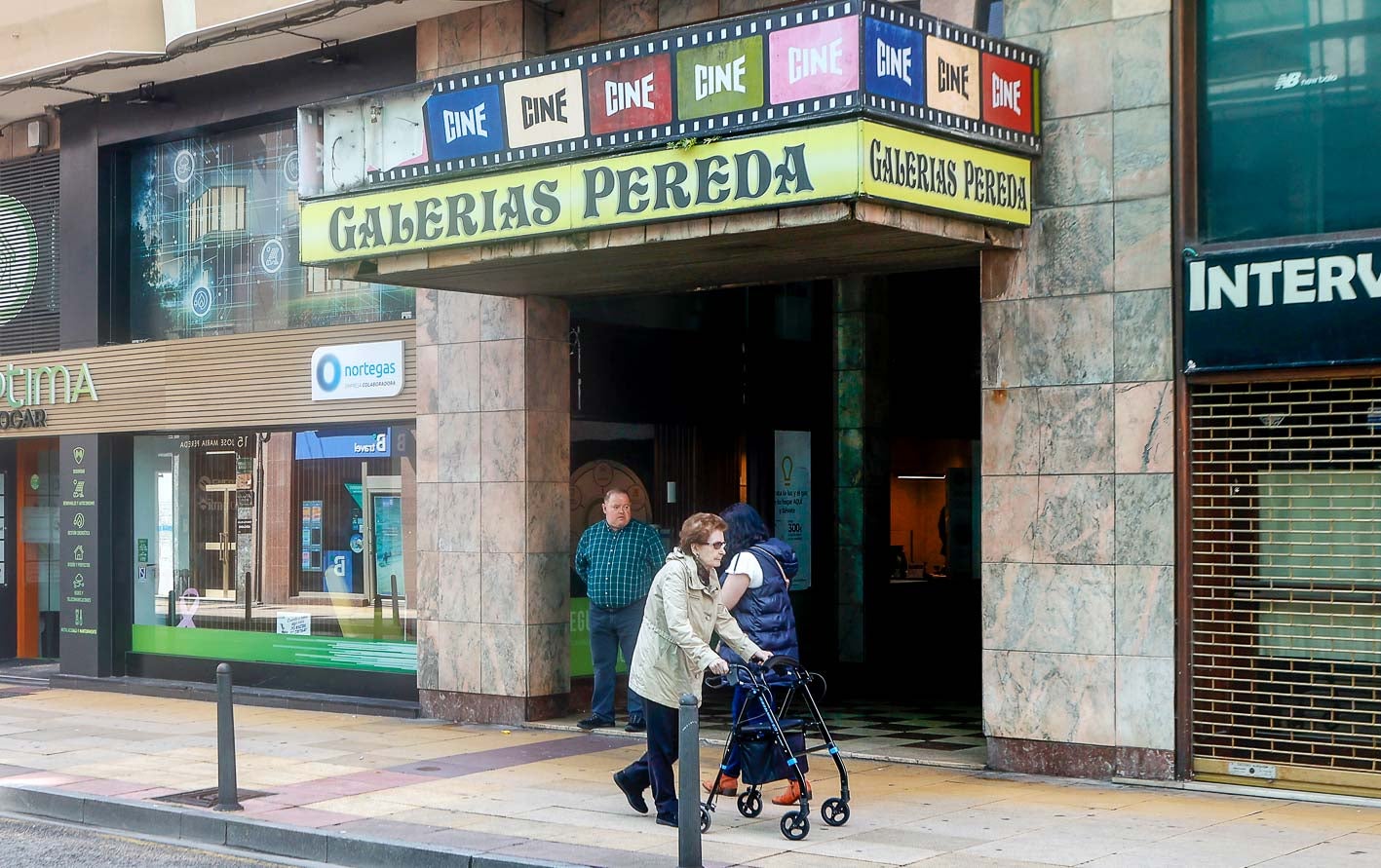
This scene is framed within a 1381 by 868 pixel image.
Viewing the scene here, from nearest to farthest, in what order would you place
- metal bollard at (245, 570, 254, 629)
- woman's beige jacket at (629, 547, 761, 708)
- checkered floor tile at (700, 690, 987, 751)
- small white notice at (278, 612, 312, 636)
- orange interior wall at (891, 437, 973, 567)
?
woman's beige jacket at (629, 547, 761, 708) → checkered floor tile at (700, 690, 987, 751) → small white notice at (278, 612, 312, 636) → metal bollard at (245, 570, 254, 629) → orange interior wall at (891, 437, 973, 567)

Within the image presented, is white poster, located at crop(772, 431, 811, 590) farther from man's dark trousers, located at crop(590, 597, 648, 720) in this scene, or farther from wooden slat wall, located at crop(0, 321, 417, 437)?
wooden slat wall, located at crop(0, 321, 417, 437)

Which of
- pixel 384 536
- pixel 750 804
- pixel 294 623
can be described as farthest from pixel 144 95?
pixel 750 804

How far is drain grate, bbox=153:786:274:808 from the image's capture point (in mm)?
Answer: 10000

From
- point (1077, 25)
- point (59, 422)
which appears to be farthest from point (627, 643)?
point (59, 422)

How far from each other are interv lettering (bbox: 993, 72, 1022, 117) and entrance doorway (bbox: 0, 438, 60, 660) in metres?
13.4

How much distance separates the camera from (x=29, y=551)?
19.5 m

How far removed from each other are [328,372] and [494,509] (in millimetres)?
2441

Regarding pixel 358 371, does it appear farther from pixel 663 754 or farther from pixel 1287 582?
pixel 1287 582

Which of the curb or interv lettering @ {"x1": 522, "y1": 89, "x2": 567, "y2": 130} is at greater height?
interv lettering @ {"x1": 522, "y1": 89, "x2": 567, "y2": 130}

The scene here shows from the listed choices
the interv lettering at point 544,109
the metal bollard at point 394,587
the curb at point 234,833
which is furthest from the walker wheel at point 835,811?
the metal bollard at point 394,587

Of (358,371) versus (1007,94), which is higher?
(1007,94)

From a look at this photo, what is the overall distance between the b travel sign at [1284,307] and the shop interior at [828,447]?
343 centimetres

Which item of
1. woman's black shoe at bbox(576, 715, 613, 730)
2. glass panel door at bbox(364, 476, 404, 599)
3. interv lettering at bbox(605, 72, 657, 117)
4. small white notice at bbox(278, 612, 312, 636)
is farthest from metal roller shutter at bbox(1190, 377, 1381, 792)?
small white notice at bbox(278, 612, 312, 636)

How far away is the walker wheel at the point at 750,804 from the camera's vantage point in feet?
30.1
